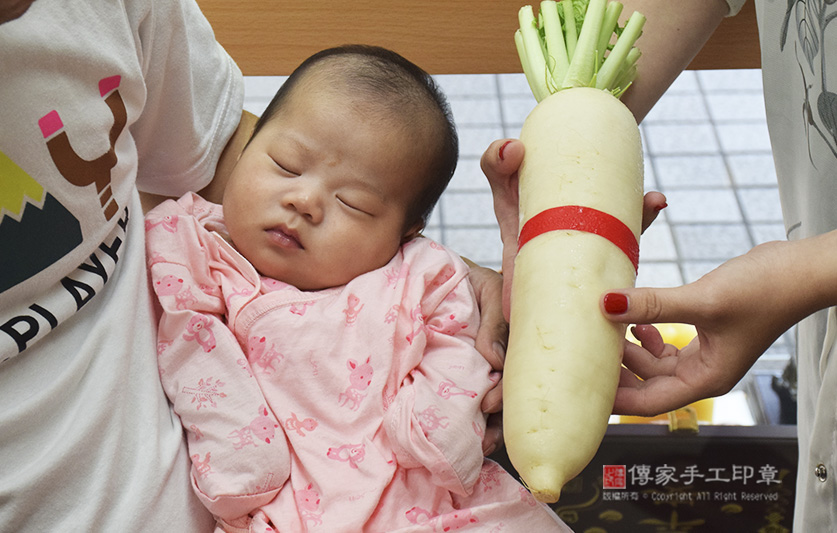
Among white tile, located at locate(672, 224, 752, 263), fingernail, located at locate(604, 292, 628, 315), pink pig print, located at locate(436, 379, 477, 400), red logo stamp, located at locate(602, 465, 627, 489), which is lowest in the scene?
red logo stamp, located at locate(602, 465, 627, 489)

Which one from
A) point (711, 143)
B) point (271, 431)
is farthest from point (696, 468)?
point (711, 143)

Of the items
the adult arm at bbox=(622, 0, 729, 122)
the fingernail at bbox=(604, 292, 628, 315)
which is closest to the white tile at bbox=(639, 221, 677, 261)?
the adult arm at bbox=(622, 0, 729, 122)

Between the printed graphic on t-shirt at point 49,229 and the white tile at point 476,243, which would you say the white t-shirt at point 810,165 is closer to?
the printed graphic on t-shirt at point 49,229

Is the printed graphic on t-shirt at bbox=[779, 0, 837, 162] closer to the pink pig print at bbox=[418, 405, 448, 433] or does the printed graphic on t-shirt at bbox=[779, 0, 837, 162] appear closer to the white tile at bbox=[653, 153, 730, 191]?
the pink pig print at bbox=[418, 405, 448, 433]

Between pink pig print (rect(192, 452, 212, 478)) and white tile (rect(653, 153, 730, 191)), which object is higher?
pink pig print (rect(192, 452, 212, 478))

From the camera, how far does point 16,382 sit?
0.64 metres

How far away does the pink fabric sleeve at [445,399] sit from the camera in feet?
2.61

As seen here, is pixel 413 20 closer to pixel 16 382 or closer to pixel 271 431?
pixel 271 431

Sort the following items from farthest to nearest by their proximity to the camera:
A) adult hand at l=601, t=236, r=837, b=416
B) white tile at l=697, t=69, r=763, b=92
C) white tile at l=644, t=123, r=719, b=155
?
white tile at l=697, t=69, r=763, b=92, white tile at l=644, t=123, r=719, b=155, adult hand at l=601, t=236, r=837, b=416

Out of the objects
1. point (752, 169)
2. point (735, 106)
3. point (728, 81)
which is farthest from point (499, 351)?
point (728, 81)

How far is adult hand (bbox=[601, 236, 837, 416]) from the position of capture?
0.73 m

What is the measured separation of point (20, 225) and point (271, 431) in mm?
327

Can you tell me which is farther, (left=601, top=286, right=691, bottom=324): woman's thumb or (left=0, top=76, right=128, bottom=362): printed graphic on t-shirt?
(left=601, top=286, right=691, bottom=324): woman's thumb

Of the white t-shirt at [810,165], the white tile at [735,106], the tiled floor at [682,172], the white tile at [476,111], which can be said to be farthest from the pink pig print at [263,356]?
the white tile at [735,106]
